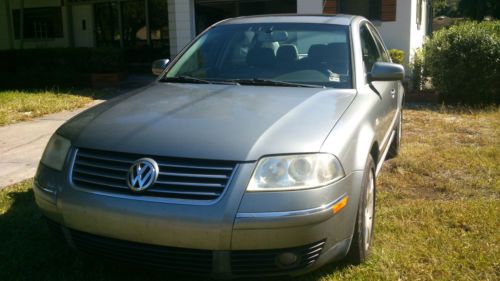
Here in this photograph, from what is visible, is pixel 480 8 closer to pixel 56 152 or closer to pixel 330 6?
pixel 330 6

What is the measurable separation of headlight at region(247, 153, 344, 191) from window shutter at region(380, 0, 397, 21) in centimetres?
980

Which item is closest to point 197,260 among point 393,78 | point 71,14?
point 393,78

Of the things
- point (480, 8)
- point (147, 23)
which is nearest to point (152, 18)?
point (147, 23)

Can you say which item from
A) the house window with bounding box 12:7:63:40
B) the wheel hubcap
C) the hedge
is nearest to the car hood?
the wheel hubcap

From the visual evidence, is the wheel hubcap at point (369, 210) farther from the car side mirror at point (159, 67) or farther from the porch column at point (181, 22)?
the porch column at point (181, 22)

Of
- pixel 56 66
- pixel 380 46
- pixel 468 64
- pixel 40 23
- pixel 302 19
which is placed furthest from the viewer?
pixel 40 23

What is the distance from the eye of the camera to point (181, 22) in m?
13.6

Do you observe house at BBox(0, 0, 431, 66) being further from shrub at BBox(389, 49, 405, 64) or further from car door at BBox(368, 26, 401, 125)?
car door at BBox(368, 26, 401, 125)

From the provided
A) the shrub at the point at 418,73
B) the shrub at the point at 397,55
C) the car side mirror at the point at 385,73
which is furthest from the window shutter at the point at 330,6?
the car side mirror at the point at 385,73

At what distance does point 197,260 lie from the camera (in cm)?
262

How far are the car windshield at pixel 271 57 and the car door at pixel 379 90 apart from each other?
0.95ft

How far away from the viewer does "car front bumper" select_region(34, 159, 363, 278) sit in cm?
251

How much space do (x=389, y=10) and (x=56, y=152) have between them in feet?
33.0

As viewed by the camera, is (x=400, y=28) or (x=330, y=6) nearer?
(x=400, y=28)
